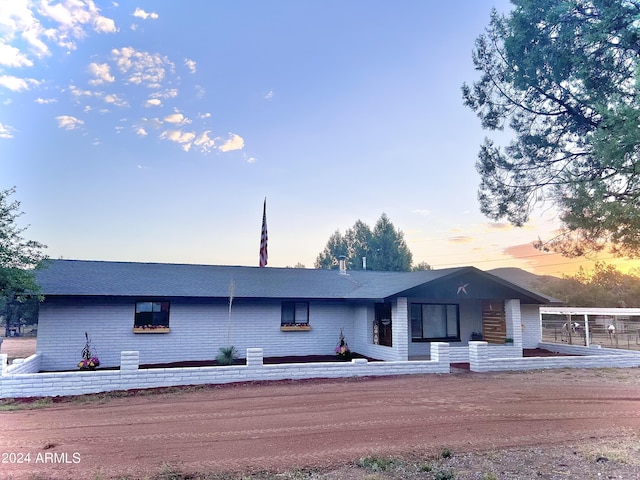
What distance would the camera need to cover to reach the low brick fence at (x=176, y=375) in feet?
32.0

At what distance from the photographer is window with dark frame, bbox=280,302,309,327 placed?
15992mm

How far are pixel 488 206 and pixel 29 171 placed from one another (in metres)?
15.7

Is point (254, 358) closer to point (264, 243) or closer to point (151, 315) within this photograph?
point (151, 315)

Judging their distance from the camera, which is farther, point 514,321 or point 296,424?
point 514,321

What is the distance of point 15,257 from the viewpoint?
1175 centimetres

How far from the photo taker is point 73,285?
13.6 m

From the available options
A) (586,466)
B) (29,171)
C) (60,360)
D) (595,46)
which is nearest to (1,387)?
(60,360)

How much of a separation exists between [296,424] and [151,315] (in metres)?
8.73

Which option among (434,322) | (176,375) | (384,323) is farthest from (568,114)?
(176,375)

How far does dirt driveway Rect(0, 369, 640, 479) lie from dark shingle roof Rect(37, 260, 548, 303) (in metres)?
4.71

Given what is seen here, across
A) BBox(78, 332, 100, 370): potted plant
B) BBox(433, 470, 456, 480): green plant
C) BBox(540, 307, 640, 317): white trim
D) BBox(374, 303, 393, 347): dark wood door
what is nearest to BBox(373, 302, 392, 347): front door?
BBox(374, 303, 393, 347): dark wood door

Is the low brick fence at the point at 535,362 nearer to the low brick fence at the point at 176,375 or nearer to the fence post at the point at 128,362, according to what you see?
the low brick fence at the point at 176,375

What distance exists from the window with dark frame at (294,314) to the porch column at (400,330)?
139 inches

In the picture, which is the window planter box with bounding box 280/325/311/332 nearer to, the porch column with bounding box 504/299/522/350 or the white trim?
the porch column with bounding box 504/299/522/350
